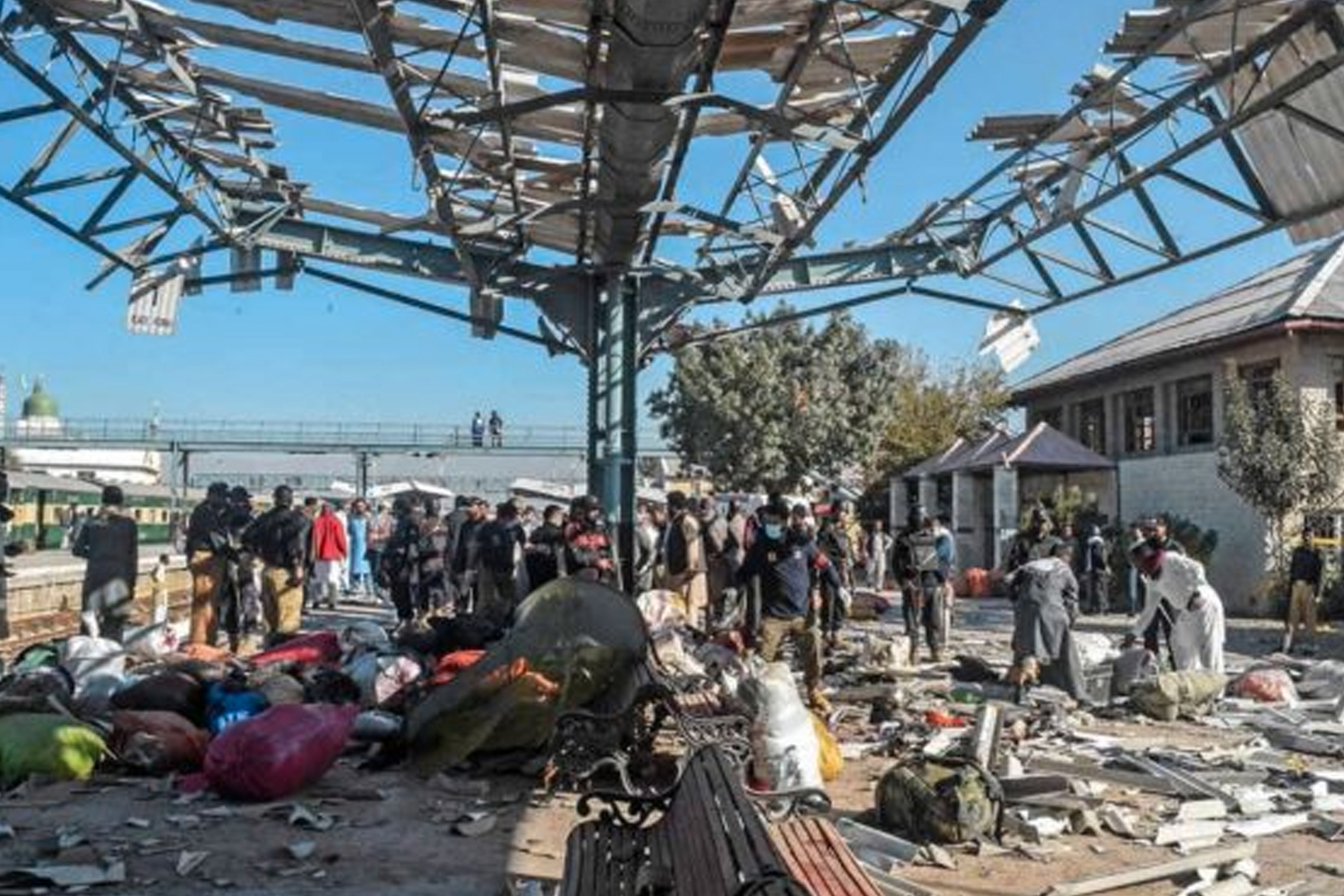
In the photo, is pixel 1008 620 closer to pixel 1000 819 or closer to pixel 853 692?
pixel 853 692

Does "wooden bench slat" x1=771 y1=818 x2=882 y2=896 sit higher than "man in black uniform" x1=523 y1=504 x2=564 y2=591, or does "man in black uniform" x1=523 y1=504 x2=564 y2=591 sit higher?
"man in black uniform" x1=523 y1=504 x2=564 y2=591

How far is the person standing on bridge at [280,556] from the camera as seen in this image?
12945 millimetres

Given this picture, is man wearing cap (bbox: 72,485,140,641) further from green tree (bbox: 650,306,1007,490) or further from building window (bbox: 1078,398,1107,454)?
green tree (bbox: 650,306,1007,490)

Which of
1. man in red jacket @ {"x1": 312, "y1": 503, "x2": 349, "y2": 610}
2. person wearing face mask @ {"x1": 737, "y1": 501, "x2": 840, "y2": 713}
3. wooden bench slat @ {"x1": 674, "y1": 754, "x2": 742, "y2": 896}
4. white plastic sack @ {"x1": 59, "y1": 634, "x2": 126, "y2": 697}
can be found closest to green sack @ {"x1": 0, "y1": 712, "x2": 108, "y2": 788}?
white plastic sack @ {"x1": 59, "y1": 634, "x2": 126, "y2": 697}

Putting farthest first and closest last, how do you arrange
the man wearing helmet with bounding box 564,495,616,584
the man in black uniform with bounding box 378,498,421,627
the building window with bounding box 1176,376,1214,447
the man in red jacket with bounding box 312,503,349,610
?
the building window with bounding box 1176,376,1214,447, the man in red jacket with bounding box 312,503,349,610, the man in black uniform with bounding box 378,498,421,627, the man wearing helmet with bounding box 564,495,616,584

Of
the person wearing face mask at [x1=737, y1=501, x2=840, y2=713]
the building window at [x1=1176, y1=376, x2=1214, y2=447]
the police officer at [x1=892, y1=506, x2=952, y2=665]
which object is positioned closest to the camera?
the person wearing face mask at [x1=737, y1=501, x2=840, y2=713]

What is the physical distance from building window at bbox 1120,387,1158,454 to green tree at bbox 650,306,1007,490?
375 inches

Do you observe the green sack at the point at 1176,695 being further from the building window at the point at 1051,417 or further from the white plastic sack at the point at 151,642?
the building window at the point at 1051,417

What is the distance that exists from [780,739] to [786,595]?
10.2ft

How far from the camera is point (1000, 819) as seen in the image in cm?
620

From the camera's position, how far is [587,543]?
37.4 feet

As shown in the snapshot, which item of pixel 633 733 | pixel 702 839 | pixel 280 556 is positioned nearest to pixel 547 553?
pixel 280 556

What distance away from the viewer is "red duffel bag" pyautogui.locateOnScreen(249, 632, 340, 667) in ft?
33.6

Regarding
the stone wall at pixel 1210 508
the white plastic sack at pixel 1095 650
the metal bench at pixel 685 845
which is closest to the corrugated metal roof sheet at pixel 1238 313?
the stone wall at pixel 1210 508
